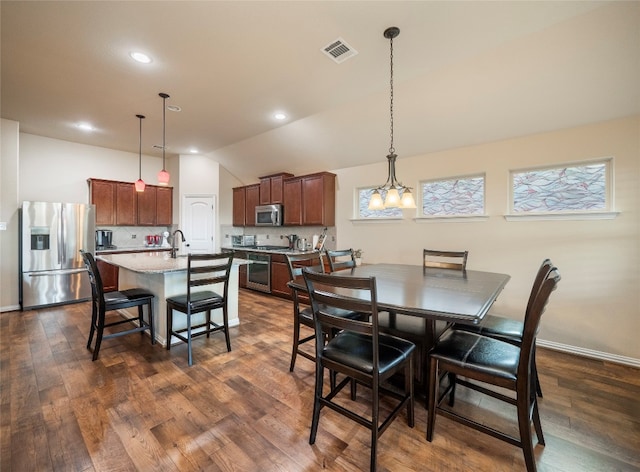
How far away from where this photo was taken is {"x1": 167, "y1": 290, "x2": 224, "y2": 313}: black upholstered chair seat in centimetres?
271

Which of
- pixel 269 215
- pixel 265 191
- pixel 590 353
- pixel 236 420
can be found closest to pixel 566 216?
pixel 590 353

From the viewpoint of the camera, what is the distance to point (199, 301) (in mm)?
2756

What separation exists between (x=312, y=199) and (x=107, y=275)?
4.10m

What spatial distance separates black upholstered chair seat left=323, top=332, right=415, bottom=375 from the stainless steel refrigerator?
16.3ft

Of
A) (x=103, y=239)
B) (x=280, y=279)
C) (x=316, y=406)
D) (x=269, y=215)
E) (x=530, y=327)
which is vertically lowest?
(x=316, y=406)

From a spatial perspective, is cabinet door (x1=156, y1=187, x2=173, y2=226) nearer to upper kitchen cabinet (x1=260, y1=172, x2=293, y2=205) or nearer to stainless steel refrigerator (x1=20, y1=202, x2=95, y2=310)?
stainless steel refrigerator (x1=20, y1=202, x2=95, y2=310)

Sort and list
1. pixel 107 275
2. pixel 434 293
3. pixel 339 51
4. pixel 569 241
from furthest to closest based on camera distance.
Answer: pixel 107 275
pixel 569 241
pixel 339 51
pixel 434 293

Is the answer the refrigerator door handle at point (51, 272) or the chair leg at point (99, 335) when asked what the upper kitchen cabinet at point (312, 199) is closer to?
the chair leg at point (99, 335)

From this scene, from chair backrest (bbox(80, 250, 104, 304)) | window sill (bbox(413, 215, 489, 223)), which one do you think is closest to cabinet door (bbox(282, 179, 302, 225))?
window sill (bbox(413, 215, 489, 223))

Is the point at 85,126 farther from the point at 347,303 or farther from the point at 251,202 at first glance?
the point at 347,303

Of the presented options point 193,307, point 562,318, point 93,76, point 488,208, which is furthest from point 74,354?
point 562,318

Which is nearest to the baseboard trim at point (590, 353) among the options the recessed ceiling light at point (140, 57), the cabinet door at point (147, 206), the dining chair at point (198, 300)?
the dining chair at point (198, 300)

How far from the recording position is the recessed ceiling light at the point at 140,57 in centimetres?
Answer: 254

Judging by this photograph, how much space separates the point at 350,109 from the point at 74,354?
420 cm
